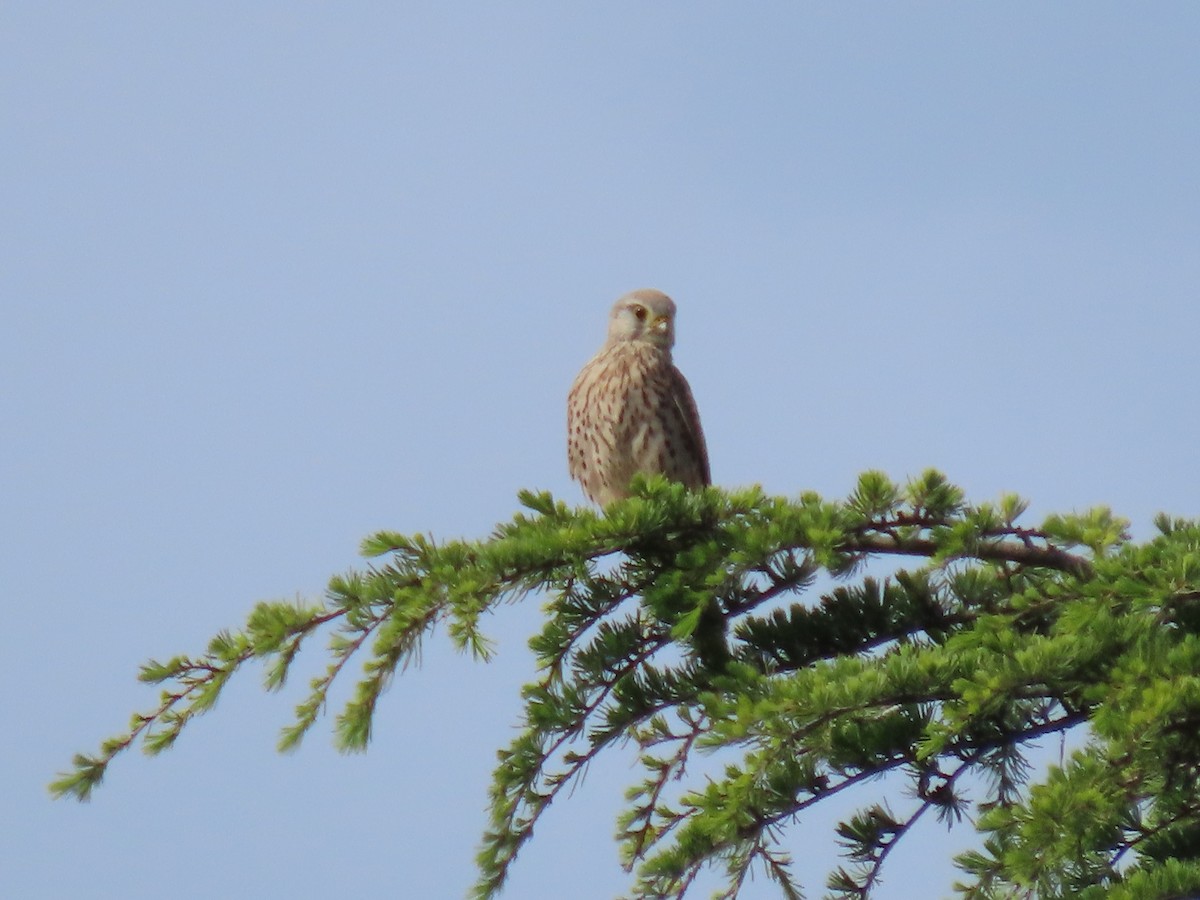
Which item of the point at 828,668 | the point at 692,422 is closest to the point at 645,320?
the point at 692,422

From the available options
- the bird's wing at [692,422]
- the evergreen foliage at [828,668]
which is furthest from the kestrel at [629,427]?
the evergreen foliage at [828,668]

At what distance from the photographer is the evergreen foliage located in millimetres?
2855

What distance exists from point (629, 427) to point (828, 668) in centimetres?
317

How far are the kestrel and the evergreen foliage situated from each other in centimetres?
236

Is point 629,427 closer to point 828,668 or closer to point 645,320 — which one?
point 645,320

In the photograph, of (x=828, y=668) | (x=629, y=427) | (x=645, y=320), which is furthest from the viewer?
(x=645, y=320)

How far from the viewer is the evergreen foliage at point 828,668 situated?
2.86 meters

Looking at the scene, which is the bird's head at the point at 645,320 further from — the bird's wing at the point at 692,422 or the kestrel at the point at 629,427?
the bird's wing at the point at 692,422

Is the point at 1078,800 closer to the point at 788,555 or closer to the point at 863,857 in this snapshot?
the point at 863,857

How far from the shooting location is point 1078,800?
8.74 feet

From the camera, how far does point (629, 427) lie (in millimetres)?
6215

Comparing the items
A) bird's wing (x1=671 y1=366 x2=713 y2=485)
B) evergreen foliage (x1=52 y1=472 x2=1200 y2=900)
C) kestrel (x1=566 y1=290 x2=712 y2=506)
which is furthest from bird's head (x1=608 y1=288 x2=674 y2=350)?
evergreen foliage (x1=52 y1=472 x2=1200 y2=900)

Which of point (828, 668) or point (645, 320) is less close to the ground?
point (645, 320)

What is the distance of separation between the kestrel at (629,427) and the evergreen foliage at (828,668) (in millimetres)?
2356
